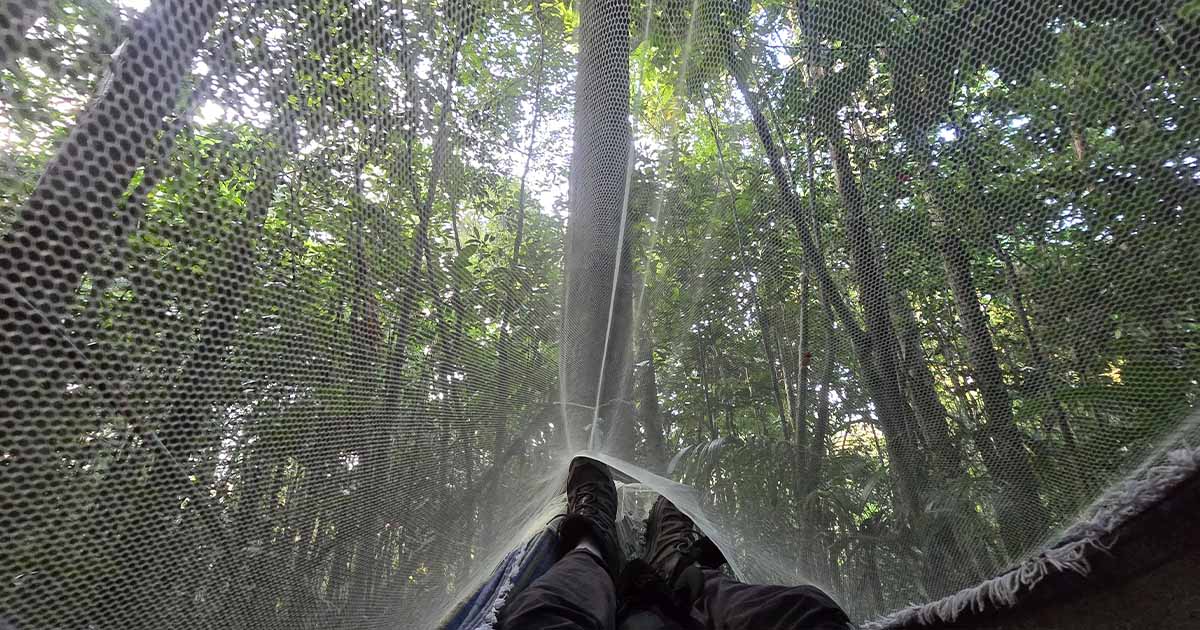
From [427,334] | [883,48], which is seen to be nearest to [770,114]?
[883,48]

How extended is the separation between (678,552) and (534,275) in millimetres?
885

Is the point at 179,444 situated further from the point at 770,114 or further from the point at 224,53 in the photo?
the point at 770,114

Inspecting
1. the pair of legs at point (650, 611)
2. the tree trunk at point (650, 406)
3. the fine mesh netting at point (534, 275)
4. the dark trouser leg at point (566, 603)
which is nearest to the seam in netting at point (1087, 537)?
the fine mesh netting at point (534, 275)

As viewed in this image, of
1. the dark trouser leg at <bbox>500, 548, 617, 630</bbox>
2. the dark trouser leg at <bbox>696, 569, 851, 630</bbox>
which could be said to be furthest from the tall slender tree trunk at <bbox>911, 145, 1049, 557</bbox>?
the dark trouser leg at <bbox>500, 548, 617, 630</bbox>

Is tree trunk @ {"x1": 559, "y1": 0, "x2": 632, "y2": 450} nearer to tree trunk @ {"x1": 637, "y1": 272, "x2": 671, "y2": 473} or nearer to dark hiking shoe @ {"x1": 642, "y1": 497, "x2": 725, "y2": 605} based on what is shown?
tree trunk @ {"x1": 637, "y1": 272, "x2": 671, "y2": 473}

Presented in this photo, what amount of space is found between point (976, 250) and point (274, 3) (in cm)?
80

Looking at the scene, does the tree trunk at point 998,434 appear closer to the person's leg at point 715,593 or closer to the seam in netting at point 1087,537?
the seam in netting at point 1087,537

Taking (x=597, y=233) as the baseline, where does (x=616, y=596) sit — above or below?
below

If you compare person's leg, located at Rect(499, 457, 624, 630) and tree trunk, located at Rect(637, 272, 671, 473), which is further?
tree trunk, located at Rect(637, 272, 671, 473)

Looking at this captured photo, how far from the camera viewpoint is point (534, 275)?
89cm

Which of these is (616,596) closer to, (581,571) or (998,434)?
(581,571)

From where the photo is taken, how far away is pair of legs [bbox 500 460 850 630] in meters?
0.77

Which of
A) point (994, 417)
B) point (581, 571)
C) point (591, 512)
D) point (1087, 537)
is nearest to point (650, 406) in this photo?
point (591, 512)

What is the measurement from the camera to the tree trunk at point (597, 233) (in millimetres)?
891
